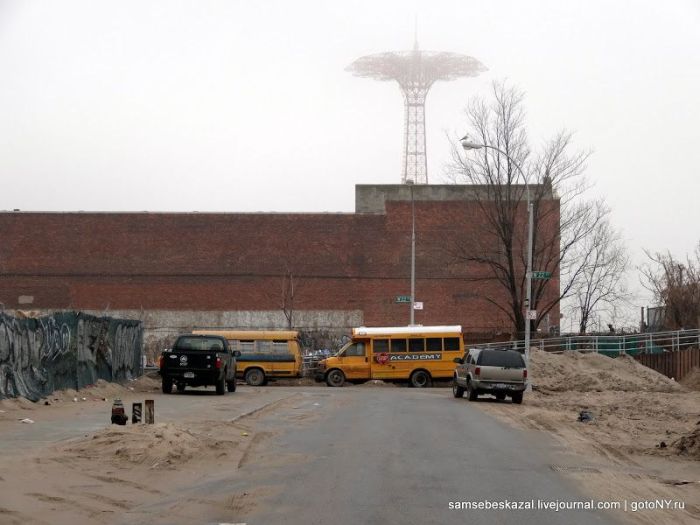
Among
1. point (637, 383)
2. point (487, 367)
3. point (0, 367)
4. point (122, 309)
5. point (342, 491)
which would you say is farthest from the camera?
point (122, 309)

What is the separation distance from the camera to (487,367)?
30375 mm

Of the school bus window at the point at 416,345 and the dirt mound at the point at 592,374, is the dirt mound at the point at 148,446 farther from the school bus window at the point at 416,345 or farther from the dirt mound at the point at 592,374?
the school bus window at the point at 416,345

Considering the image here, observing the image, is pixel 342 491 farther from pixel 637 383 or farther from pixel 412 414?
pixel 637 383

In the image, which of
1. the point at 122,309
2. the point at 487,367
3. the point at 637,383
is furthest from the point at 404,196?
the point at 487,367

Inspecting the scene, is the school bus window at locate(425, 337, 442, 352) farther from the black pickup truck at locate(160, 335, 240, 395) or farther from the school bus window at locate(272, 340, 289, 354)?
the black pickup truck at locate(160, 335, 240, 395)

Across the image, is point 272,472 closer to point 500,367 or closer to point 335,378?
point 500,367

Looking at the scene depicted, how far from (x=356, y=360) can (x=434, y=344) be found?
146 inches

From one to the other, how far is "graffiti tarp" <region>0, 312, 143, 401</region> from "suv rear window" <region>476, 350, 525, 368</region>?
12301 mm

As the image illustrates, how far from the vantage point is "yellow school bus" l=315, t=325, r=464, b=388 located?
43906 millimetres

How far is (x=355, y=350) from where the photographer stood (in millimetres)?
45250

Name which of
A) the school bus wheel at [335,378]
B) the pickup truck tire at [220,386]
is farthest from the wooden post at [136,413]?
the school bus wheel at [335,378]

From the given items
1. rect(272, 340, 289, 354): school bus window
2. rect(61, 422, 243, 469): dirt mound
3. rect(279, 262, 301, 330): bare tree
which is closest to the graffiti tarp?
rect(272, 340, 289, 354): school bus window

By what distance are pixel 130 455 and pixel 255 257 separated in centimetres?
5690

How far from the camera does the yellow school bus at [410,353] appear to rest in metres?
43.9
